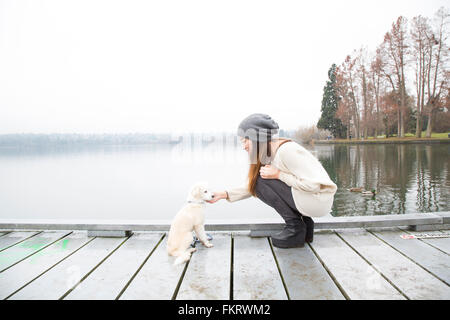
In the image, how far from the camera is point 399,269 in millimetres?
1581

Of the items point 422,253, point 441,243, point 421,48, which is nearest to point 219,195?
point 422,253

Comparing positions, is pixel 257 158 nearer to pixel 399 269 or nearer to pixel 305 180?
pixel 305 180

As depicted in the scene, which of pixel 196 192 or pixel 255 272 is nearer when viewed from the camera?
pixel 255 272

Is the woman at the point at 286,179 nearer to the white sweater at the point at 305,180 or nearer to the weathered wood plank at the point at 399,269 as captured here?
the white sweater at the point at 305,180

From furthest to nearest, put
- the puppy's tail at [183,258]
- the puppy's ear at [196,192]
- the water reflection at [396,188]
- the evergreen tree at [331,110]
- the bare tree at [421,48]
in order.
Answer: the evergreen tree at [331,110] < the bare tree at [421,48] < the water reflection at [396,188] < the puppy's ear at [196,192] < the puppy's tail at [183,258]

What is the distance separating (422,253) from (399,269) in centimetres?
34

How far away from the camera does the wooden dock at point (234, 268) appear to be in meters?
1.41

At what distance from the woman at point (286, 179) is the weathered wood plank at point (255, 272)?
0.54ft

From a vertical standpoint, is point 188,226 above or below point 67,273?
above

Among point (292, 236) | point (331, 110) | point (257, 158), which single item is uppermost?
point (331, 110)

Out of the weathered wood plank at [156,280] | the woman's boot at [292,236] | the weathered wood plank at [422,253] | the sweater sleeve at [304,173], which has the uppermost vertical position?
the sweater sleeve at [304,173]

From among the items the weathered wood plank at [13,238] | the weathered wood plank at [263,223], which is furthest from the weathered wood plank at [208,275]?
the weathered wood plank at [13,238]

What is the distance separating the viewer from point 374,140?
2720cm
